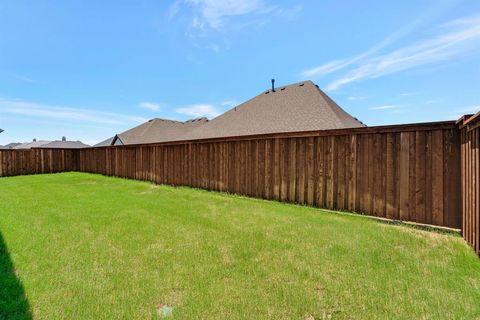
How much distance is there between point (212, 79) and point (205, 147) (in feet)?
20.1

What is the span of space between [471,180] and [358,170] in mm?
1820

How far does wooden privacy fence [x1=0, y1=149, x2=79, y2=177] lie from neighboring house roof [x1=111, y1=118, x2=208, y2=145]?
193 inches

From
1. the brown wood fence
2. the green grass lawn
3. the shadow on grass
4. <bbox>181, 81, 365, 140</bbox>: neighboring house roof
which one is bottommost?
the green grass lawn

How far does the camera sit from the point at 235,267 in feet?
8.69

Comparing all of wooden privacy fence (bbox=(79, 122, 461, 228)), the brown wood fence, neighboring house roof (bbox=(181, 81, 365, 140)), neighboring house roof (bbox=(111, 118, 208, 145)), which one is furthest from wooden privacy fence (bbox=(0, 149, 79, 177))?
the brown wood fence

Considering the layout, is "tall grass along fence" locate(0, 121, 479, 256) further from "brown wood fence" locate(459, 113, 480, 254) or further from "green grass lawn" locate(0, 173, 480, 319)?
"green grass lawn" locate(0, 173, 480, 319)

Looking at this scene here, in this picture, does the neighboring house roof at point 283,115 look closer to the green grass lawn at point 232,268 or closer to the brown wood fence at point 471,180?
the brown wood fence at point 471,180

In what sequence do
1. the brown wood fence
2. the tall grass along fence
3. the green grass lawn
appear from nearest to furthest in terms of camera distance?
the green grass lawn < the brown wood fence < the tall grass along fence

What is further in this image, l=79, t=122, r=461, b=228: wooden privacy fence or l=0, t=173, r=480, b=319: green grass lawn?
l=79, t=122, r=461, b=228: wooden privacy fence

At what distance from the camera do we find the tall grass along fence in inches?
151

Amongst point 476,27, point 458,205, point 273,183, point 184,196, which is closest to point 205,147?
point 184,196

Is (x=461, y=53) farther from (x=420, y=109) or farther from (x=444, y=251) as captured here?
(x=444, y=251)

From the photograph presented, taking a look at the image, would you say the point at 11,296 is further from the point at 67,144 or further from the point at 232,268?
the point at 67,144

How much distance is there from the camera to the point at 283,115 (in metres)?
10.5
